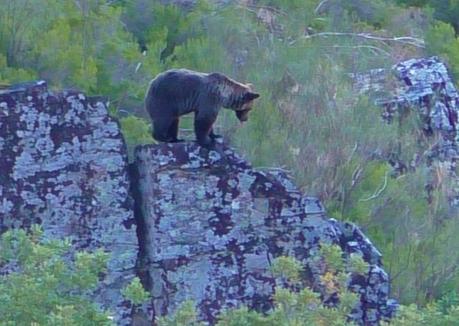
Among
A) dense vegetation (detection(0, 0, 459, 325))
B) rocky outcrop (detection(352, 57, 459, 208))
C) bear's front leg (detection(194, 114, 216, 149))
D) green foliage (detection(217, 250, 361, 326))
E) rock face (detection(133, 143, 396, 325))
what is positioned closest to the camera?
green foliage (detection(217, 250, 361, 326))

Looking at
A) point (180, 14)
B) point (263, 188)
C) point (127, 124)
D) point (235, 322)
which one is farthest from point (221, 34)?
point (235, 322)

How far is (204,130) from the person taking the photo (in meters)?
11.0

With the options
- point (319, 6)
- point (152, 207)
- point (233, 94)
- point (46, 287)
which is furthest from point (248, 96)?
point (319, 6)

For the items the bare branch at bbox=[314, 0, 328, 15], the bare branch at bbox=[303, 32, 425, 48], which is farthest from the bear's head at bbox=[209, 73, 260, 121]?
the bare branch at bbox=[314, 0, 328, 15]

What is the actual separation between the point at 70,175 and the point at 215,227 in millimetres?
1036

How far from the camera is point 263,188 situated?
10789mm

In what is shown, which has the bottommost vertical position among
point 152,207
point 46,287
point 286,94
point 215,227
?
point 286,94

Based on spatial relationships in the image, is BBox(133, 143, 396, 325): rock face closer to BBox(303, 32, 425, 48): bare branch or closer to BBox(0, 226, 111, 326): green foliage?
BBox(0, 226, 111, 326): green foliage

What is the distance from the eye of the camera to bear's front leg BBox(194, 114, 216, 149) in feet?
35.1

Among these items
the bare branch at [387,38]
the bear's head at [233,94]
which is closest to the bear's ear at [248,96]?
the bear's head at [233,94]

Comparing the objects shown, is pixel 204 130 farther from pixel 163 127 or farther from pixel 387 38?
pixel 387 38

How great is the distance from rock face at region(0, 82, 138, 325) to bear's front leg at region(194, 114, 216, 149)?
0.60 metres

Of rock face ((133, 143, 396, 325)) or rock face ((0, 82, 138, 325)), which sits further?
rock face ((133, 143, 396, 325))

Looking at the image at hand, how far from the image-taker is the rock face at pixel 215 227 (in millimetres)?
10445
